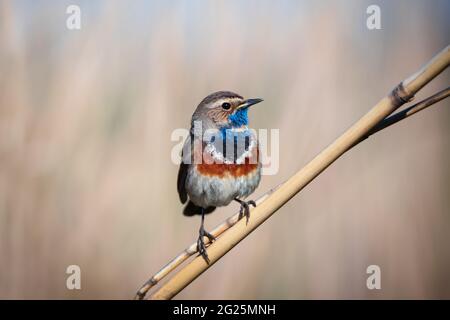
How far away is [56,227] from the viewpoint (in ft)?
12.8

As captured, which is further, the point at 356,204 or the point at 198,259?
the point at 356,204

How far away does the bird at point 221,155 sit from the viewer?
3363 millimetres

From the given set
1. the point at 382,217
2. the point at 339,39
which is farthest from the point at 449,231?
the point at 339,39

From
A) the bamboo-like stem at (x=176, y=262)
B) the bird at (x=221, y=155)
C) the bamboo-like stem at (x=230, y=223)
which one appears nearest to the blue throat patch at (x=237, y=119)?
the bird at (x=221, y=155)

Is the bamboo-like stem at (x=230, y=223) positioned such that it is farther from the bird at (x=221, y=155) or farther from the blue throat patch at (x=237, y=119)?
the blue throat patch at (x=237, y=119)

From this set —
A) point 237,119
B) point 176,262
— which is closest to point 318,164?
point 176,262

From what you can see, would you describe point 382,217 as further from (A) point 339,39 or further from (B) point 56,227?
(B) point 56,227

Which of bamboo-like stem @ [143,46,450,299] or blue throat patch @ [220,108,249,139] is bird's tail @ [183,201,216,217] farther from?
bamboo-like stem @ [143,46,450,299]

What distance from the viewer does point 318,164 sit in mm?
2066

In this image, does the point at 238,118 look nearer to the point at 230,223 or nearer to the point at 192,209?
the point at 192,209

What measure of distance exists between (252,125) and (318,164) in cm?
183

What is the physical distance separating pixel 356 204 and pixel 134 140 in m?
1.80

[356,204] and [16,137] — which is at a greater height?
[16,137]

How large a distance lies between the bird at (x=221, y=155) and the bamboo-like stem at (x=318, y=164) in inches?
39.4
